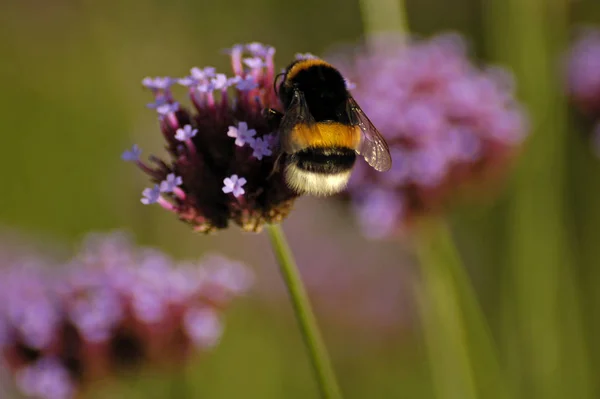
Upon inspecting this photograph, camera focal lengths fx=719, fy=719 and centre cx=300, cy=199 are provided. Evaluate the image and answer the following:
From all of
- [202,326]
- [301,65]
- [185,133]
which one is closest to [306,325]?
[185,133]

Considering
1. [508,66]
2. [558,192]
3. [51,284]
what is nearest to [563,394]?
[558,192]

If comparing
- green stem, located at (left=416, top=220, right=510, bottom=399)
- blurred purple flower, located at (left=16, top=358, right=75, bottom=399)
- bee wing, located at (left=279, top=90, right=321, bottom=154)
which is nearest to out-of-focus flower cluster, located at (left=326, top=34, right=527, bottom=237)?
green stem, located at (left=416, top=220, right=510, bottom=399)

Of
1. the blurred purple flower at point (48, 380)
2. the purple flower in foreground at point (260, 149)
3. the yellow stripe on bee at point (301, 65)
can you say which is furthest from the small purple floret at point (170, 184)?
the blurred purple flower at point (48, 380)

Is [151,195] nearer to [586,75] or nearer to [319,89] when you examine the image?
[319,89]

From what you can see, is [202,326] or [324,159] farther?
[202,326]

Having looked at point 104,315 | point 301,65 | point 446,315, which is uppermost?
point 301,65

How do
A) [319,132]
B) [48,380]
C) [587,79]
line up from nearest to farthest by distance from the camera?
[319,132] < [48,380] < [587,79]

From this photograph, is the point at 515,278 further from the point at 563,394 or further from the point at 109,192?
the point at 109,192
